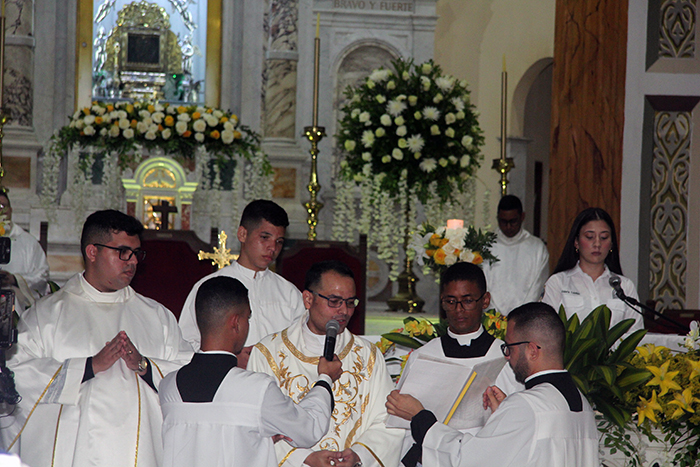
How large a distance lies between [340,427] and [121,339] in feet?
3.21

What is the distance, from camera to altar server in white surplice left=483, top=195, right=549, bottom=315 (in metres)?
7.09

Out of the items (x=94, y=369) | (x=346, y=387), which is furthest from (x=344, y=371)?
(x=94, y=369)

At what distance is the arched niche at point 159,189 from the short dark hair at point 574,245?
467cm

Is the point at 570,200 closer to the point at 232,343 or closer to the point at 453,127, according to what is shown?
the point at 453,127

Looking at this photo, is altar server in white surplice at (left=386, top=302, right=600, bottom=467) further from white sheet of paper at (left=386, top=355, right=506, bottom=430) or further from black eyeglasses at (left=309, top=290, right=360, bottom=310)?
black eyeglasses at (left=309, top=290, right=360, bottom=310)

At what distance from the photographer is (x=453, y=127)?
348 inches

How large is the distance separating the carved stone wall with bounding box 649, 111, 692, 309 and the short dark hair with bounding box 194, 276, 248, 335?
4228 millimetres

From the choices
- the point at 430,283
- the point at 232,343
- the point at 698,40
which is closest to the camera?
the point at 232,343

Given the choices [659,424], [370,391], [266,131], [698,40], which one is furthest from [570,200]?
[266,131]

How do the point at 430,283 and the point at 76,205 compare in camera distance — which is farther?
the point at 430,283

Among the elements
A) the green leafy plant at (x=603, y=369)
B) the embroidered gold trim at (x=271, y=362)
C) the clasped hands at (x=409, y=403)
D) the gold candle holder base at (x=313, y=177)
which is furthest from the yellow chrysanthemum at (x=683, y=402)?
the gold candle holder base at (x=313, y=177)

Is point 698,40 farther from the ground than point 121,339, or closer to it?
farther from the ground

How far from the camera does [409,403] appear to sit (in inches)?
138

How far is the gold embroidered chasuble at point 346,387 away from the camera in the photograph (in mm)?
3609
